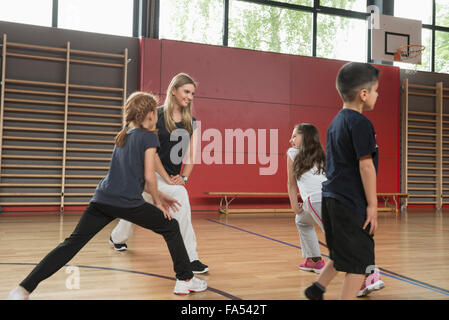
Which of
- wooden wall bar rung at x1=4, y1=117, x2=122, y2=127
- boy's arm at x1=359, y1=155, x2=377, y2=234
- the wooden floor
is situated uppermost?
wooden wall bar rung at x1=4, y1=117, x2=122, y2=127

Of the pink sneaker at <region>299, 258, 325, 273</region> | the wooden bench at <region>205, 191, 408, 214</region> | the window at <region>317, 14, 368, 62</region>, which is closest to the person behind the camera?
the pink sneaker at <region>299, 258, 325, 273</region>

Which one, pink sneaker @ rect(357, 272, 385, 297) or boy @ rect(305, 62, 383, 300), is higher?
boy @ rect(305, 62, 383, 300)

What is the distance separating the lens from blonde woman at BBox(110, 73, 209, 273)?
7.89 feet

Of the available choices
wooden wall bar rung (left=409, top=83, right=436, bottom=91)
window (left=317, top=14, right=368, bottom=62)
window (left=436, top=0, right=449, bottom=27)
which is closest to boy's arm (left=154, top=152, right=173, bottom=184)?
window (left=317, top=14, right=368, bottom=62)

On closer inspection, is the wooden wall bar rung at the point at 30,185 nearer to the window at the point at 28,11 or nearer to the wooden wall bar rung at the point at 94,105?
the wooden wall bar rung at the point at 94,105

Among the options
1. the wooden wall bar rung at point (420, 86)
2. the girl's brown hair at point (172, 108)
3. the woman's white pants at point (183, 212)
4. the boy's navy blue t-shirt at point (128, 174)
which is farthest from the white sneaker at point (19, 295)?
the wooden wall bar rung at point (420, 86)

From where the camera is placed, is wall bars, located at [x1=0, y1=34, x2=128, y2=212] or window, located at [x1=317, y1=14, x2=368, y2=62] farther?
window, located at [x1=317, y1=14, x2=368, y2=62]

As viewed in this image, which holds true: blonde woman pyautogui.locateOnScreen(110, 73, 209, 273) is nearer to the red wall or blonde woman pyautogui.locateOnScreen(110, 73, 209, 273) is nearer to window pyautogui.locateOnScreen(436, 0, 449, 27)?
the red wall

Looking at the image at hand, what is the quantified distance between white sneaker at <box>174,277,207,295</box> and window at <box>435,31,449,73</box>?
805 centimetres

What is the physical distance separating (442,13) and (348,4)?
2.17 meters

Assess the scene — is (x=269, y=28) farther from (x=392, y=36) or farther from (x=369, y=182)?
(x=369, y=182)

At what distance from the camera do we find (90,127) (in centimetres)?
601
